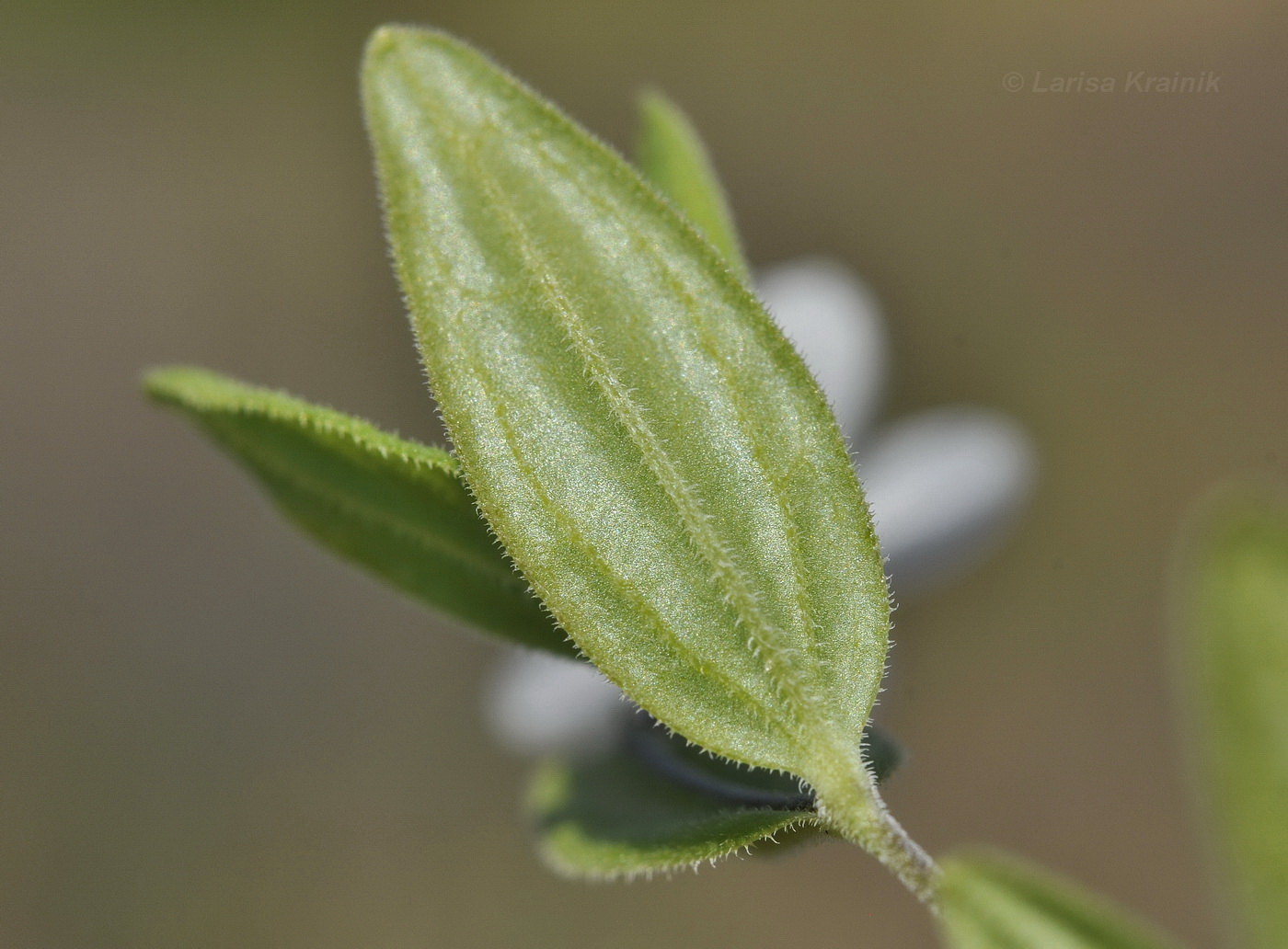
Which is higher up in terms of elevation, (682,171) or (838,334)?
(682,171)

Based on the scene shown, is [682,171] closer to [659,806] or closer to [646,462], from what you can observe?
[646,462]

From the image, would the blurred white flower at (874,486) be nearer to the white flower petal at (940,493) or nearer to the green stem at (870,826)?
the white flower petal at (940,493)

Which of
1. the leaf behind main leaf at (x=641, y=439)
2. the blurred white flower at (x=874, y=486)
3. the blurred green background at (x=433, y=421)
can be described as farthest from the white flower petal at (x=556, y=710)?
the blurred green background at (x=433, y=421)

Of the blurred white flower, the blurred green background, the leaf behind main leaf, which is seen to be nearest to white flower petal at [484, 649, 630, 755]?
the blurred white flower

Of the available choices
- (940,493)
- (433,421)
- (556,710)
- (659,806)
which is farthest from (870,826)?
(433,421)

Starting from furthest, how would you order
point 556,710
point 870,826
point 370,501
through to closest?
1. point 556,710
2. point 370,501
3. point 870,826

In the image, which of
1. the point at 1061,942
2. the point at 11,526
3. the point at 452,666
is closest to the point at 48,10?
the point at 11,526
